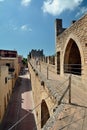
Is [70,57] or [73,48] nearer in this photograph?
[73,48]

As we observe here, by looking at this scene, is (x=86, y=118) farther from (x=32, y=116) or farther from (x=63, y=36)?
(x=32, y=116)

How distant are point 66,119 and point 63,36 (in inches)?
335

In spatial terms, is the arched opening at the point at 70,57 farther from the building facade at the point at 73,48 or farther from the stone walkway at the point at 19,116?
the stone walkway at the point at 19,116

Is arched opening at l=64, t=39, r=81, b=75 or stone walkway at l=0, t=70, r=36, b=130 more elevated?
arched opening at l=64, t=39, r=81, b=75

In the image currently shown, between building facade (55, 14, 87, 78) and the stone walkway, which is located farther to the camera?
the stone walkway

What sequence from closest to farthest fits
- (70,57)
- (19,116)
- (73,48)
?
(73,48)
(70,57)
(19,116)

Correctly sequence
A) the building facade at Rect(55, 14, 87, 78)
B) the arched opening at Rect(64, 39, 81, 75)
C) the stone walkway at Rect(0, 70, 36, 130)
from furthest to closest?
the stone walkway at Rect(0, 70, 36, 130)
the arched opening at Rect(64, 39, 81, 75)
the building facade at Rect(55, 14, 87, 78)

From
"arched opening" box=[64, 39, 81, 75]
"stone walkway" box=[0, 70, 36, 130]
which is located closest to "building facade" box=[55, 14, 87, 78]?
"arched opening" box=[64, 39, 81, 75]

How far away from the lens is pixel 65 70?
12031 mm

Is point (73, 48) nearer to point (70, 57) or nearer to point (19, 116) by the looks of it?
point (70, 57)

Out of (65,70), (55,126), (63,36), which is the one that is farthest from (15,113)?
(55,126)

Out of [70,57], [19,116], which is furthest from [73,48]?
[19,116]

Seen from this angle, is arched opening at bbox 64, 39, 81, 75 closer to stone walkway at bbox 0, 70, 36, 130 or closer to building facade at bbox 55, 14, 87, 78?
building facade at bbox 55, 14, 87, 78

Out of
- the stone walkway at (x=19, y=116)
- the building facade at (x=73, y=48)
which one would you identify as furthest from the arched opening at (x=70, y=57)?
the stone walkway at (x=19, y=116)
